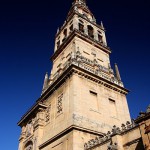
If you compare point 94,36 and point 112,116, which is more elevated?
point 94,36

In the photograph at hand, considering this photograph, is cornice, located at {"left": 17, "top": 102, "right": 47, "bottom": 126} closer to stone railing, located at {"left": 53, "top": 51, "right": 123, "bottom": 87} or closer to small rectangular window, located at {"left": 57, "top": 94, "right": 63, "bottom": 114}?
small rectangular window, located at {"left": 57, "top": 94, "right": 63, "bottom": 114}

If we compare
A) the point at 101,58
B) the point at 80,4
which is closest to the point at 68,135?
the point at 101,58

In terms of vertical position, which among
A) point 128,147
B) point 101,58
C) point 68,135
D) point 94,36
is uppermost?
point 94,36

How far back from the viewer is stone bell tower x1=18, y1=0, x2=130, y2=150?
19.9 meters

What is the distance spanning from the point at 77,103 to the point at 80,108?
575 mm

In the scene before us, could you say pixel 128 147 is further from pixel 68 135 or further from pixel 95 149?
pixel 68 135

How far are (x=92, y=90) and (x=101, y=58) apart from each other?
8635mm

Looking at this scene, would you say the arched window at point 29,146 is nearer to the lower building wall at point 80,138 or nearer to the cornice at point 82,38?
the lower building wall at point 80,138

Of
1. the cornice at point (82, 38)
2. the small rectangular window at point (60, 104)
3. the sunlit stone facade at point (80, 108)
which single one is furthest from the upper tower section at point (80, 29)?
the small rectangular window at point (60, 104)

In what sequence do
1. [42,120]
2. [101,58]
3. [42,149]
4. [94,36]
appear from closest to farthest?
[42,149]
[42,120]
[101,58]
[94,36]

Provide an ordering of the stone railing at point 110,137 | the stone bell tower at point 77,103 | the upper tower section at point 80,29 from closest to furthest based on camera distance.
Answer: the stone railing at point 110,137 → the stone bell tower at point 77,103 → the upper tower section at point 80,29

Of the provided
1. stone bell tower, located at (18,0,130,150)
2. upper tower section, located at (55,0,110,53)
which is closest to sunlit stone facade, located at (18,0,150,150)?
stone bell tower, located at (18,0,130,150)

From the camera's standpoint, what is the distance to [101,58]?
3077 cm

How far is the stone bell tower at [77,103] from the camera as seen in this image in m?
19.9
